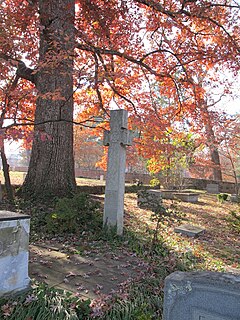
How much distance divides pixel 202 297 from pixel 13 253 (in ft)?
6.29

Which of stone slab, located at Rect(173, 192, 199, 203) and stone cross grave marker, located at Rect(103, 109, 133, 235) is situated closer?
stone cross grave marker, located at Rect(103, 109, 133, 235)

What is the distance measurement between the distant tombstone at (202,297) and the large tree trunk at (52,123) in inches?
228

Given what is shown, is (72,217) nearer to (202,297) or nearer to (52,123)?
(52,123)

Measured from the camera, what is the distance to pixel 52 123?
7.35 meters

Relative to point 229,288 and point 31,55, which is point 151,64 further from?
point 229,288

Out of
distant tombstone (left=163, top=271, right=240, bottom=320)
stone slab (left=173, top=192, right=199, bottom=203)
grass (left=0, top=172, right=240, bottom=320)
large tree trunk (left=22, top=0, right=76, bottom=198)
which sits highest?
large tree trunk (left=22, top=0, right=76, bottom=198)

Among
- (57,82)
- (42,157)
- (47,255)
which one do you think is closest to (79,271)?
(47,255)

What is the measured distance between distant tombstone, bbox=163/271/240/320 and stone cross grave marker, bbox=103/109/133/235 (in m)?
3.71

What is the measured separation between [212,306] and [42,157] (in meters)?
6.41

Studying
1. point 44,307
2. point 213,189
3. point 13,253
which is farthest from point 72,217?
point 213,189

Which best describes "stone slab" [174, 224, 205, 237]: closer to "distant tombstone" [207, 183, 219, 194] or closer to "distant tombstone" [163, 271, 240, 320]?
"distant tombstone" [163, 271, 240, 320]

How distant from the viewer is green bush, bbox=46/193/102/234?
533 centimetres

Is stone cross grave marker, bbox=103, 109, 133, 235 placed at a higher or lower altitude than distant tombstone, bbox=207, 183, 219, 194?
higher

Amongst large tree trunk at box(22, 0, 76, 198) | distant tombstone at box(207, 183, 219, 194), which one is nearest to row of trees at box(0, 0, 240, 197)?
large tree trunk at box(22, 0, 76, 198)
